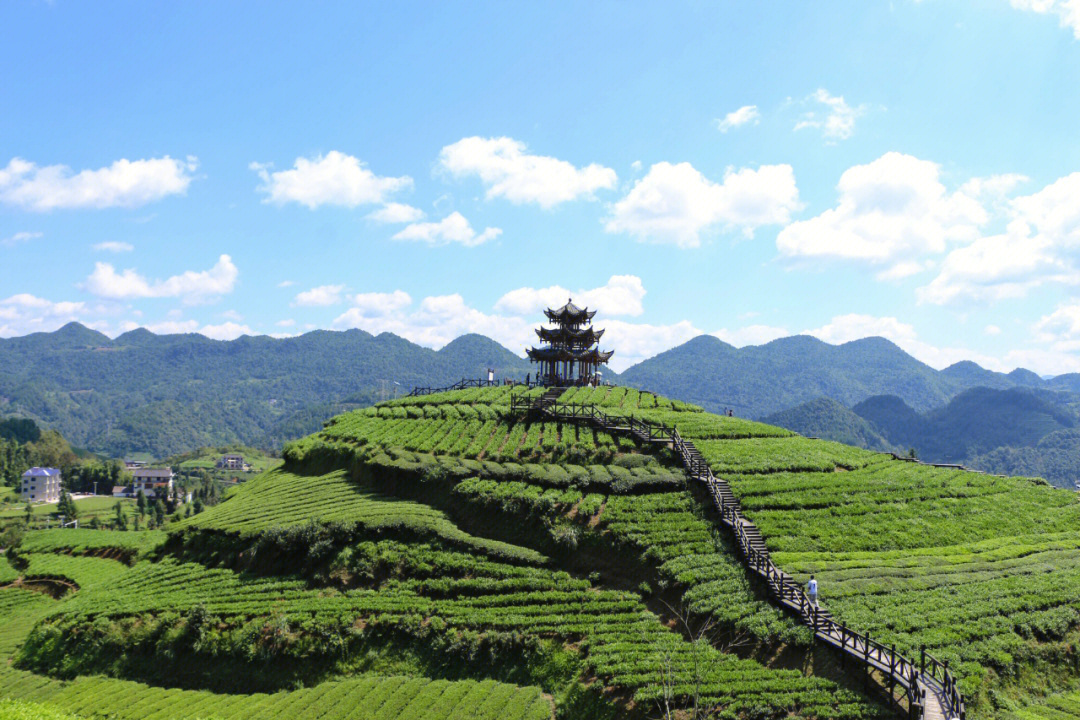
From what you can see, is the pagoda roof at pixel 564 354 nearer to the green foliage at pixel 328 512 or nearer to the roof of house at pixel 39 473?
the green foliage at pixel 328 512

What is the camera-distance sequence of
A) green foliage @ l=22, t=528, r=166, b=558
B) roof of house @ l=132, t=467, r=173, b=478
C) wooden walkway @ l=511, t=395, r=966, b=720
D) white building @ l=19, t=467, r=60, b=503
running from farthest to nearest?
roof of house @ l=132, t=467, r=173, b=478, white building @ l=19, t=467, r=60, b=503, green foliage @ l=22, t=528, r=166, b=558, wooden walkway @ l=511, t=395, r=966, b=720

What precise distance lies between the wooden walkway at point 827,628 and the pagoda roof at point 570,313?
27239 millimetres

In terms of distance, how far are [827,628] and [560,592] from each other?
13875 millimetres

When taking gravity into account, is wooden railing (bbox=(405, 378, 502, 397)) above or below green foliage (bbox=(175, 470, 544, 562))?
above

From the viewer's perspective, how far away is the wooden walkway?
2248 cm

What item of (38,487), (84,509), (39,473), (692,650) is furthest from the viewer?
(39,473)

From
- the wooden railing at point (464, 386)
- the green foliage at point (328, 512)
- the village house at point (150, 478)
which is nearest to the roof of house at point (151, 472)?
the village house at point (150, 478)

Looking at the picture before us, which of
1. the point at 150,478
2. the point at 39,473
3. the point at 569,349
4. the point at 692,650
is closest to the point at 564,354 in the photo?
the point at 569,349

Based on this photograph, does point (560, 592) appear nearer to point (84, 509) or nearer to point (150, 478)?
point (84, 509)

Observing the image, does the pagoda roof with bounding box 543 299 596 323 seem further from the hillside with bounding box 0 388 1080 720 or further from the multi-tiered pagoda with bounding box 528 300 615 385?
the hillside with bounding box 0 388 1080 720

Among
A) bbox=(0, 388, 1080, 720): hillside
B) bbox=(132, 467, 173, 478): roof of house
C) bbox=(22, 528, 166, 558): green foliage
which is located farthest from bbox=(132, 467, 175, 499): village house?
bbox=(0, 388, 1080, 720): hillside

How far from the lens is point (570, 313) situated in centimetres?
7525

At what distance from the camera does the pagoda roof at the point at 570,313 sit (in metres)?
75.4

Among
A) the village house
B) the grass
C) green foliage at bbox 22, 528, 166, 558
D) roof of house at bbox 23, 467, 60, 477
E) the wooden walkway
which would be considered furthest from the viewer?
the village house
